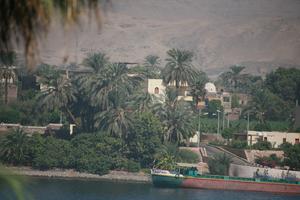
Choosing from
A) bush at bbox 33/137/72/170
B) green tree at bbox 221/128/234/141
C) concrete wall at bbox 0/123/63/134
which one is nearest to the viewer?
bush at bbox 33/137/72/170

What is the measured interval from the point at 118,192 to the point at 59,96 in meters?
13.2

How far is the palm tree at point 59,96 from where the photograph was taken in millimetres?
51500

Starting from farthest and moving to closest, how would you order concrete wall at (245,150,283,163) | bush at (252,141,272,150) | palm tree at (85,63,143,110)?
1. palm tree at (85,63,143,110)
2. bush at (252,141,272,150)
3. concrete wall at (245,150,283,163)

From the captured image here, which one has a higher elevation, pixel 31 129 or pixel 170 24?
pixel 170 24

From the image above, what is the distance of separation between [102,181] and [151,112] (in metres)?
8.67

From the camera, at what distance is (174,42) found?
553 ft

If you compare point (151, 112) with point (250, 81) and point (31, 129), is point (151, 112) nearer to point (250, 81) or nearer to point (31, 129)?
point (31, 129)

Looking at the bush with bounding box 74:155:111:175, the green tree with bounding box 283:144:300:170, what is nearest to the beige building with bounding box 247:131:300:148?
the green tree with bounding box 283:144:300:170

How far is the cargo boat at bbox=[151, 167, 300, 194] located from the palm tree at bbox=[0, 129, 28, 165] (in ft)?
22.7

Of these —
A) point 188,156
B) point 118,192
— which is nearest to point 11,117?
point 188,156

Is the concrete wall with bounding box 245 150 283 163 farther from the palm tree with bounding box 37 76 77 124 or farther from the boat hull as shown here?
the palm tree with bounding box 37 76 77 124

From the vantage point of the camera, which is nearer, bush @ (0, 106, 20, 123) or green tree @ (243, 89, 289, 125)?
bush @ (0, 106, 20, 123)

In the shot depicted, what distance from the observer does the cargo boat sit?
149ft

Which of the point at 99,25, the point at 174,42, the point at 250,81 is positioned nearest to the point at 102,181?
the point at 99,25
